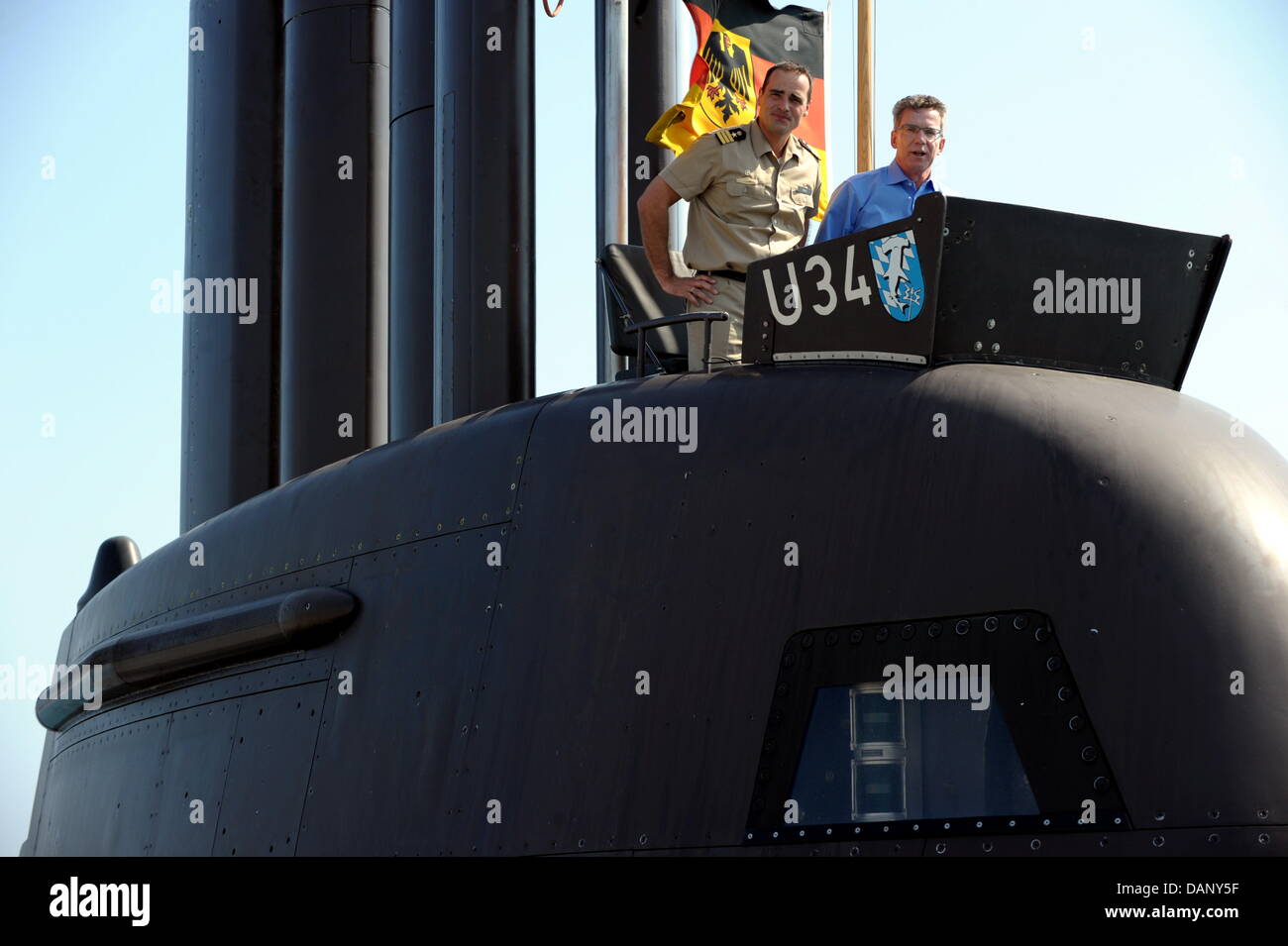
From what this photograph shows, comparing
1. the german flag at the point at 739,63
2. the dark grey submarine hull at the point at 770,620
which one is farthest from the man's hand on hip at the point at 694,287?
the german flag at the point at 739,63

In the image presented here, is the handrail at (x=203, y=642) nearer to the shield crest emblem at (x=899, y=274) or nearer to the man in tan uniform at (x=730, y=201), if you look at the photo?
the man in tan uniform at (x=730, y=201)

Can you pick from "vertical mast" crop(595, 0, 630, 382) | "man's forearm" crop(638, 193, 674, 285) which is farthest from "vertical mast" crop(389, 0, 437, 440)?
"man's forearm" crop(638, 193, 674, 285)

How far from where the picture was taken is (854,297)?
236 inches

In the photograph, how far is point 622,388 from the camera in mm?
6199

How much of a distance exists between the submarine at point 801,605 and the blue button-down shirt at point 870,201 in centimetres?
107

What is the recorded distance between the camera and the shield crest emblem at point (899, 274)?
5.84 meters

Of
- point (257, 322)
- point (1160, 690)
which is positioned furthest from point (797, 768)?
point (257, 322)

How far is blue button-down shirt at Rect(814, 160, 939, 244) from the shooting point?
23.8 ft

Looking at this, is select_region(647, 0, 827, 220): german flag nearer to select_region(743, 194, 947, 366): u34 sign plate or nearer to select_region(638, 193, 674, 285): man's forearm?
select_region(638, 193, 674, 285): man's forearm

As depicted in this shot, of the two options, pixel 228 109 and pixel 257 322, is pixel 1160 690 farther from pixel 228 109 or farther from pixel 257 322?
pixel 228 109

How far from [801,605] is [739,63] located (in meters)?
6.86

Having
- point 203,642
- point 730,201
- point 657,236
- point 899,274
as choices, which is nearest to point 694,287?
point 657,236

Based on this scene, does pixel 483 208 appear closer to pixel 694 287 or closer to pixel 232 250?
pixel 694 287
